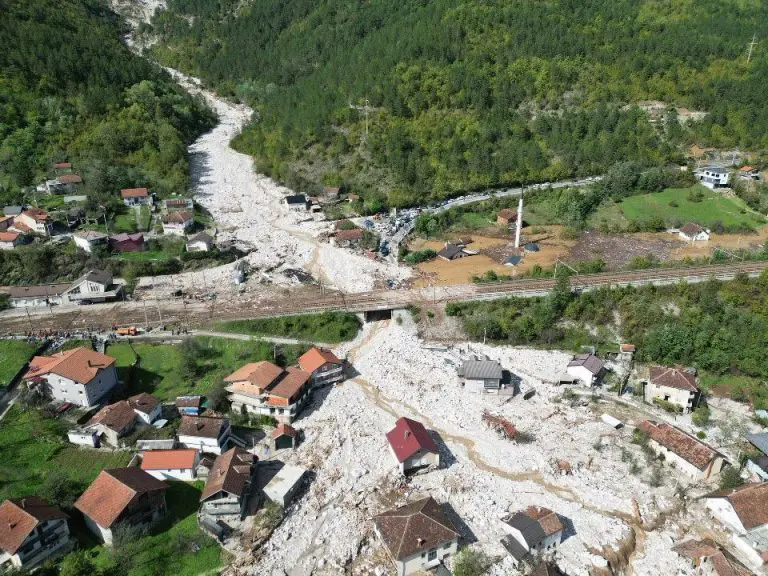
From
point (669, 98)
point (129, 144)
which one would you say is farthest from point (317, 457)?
point (669, 98)

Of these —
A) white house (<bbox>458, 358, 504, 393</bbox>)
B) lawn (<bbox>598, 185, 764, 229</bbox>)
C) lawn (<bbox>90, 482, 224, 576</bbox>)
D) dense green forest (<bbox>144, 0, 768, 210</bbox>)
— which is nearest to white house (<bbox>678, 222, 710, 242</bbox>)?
lawn (<bbox>598, 185, 764, 229</bbox>)

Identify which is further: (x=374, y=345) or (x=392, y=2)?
(x=392, y=2)

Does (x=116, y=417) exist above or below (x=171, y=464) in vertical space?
above

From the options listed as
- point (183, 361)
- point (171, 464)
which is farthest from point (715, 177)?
point (171, 464)

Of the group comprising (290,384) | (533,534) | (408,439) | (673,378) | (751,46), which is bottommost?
(533,534)

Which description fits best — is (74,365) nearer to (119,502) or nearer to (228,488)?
(119,502)

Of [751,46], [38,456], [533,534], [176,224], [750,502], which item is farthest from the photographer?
[751,46]

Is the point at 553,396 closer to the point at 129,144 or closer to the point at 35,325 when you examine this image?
the point at 35,325

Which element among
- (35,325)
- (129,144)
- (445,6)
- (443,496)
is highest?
(445,6)
